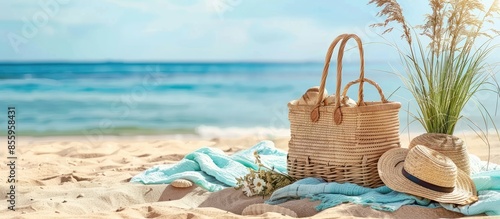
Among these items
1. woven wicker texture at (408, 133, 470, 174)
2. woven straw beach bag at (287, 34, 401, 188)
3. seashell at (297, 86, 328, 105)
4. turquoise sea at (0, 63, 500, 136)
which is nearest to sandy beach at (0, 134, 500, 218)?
woven straw beach bag at (287, 34, 401, 188)

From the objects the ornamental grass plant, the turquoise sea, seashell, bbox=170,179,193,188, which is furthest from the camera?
the turquoise sea

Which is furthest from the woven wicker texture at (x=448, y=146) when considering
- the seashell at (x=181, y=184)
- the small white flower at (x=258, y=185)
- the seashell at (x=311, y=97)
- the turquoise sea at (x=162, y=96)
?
the turquoise sea at (x=162, y=96)

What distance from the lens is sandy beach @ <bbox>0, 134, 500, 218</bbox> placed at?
312 cm

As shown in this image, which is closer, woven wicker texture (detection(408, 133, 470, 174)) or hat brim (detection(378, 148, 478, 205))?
hat brim (detection(378, 148, 478, 205))

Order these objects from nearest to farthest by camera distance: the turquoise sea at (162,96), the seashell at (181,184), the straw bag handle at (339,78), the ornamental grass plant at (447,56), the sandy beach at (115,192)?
the sandy beach at (115,192) → the straw bag handle at (339,78) → the ornamental grass plant at (447,56) → the seashell at (181,184) → the turquoise sea at (162,96)

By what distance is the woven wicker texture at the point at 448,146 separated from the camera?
3590 mm

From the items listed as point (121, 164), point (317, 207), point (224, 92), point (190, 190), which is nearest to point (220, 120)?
point (224, 92)

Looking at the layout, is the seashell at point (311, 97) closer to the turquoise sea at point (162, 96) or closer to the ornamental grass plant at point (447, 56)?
the ornamental grass plant at point (447, 56)

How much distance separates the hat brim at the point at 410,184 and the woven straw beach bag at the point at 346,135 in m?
0.13

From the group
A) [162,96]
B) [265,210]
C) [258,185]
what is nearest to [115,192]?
[258,185]

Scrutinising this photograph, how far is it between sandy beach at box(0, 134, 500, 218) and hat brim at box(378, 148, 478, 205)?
3.0 inches

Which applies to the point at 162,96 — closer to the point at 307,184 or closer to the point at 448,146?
the point at 307,184

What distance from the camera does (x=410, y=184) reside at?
3.30 m

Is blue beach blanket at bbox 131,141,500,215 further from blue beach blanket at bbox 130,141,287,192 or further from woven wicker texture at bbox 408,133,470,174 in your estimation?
woven wicker texture at bbox 408,133,470,174
